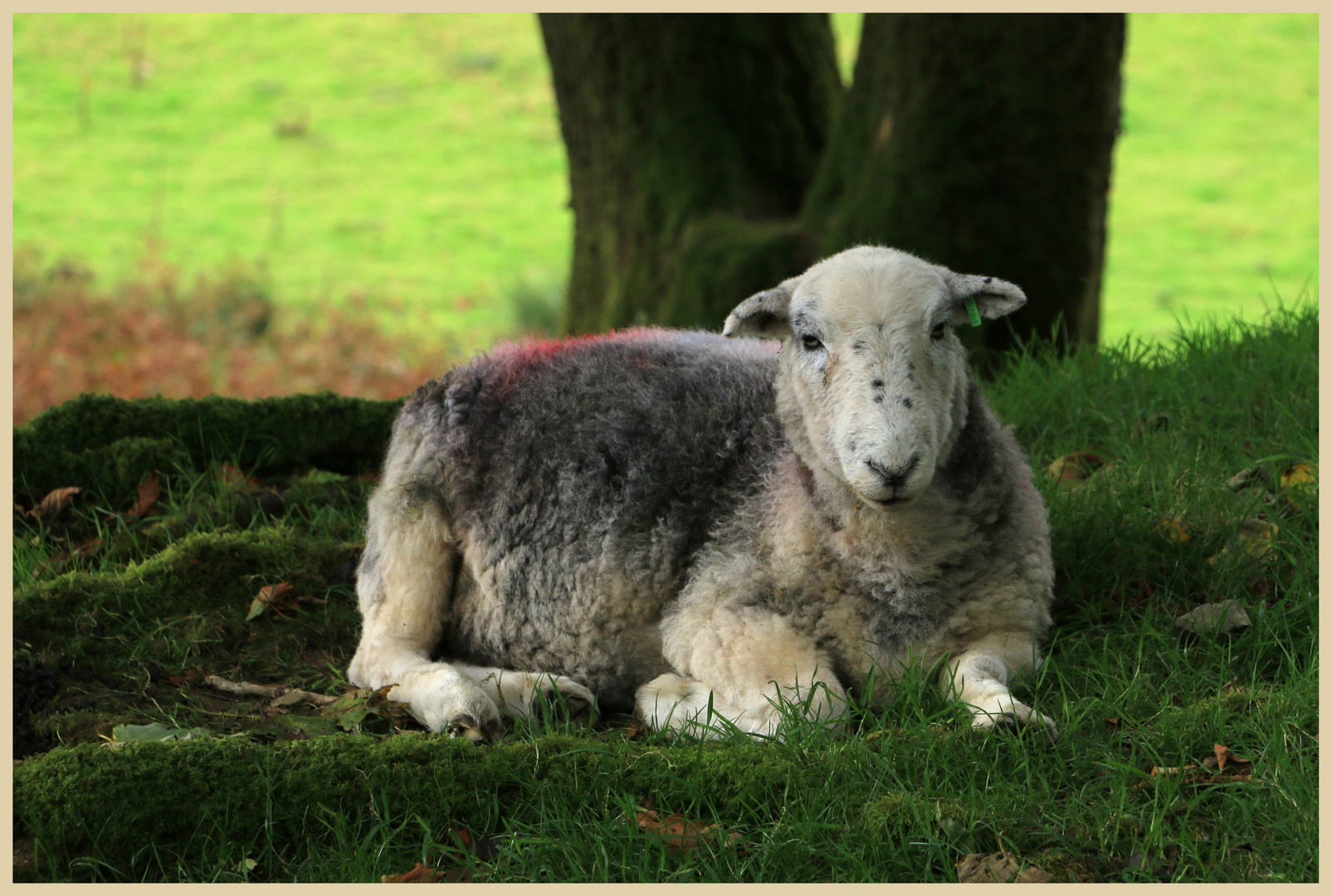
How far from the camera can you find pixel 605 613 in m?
4.33

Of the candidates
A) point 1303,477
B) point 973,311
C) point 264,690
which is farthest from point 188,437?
point 1303,477

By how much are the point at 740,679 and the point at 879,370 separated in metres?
1.10

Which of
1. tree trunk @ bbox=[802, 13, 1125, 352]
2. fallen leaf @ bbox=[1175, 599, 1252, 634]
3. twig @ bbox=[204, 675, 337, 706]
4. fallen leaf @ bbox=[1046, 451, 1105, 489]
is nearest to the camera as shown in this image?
fallen leaf @ bbox=[1175, 599, 1252, 634]

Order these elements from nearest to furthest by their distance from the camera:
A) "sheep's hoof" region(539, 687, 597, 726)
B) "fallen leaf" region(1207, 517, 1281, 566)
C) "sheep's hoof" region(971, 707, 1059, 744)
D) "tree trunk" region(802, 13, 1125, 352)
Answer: "sheep's hoof" region(971, 707, 1059, 744) < "sheep's hoof" region(539, 687, 597, 726) < "fallen leaf" region(1207, 517, 1281, 566) < "tree trunk" region(802, 13, 1125, 352)

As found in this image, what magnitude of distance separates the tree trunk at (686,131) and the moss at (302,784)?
4.62m

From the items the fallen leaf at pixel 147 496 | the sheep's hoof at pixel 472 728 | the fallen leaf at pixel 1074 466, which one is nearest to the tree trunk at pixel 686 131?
the fallen leaf at pixel 1074 466

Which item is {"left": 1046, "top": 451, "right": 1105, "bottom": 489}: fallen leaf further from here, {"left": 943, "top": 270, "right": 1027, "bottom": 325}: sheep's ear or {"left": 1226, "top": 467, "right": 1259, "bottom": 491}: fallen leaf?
{"left": 943, "top": 270, "right": 1027, "bottom": 325}: sheep's ear

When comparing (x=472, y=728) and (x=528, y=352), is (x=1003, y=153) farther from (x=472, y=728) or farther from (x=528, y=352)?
(x=472, y=728)

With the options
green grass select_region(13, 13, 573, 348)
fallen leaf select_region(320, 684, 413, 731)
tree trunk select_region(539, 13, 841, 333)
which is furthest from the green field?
fallen leaf select_region(320, 684, 413, 731)

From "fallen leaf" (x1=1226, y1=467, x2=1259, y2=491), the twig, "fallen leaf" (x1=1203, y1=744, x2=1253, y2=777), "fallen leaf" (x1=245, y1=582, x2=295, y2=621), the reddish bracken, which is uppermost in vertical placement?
"fallen leaf" (x1=1226, y1=467, x2=1259, y2=491)

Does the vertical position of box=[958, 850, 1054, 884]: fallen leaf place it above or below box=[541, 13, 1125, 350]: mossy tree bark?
below

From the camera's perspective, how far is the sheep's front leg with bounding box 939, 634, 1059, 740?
11.6ft

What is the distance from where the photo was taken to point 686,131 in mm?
8078

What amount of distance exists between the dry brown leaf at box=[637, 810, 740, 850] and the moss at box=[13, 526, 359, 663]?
2397 mm
